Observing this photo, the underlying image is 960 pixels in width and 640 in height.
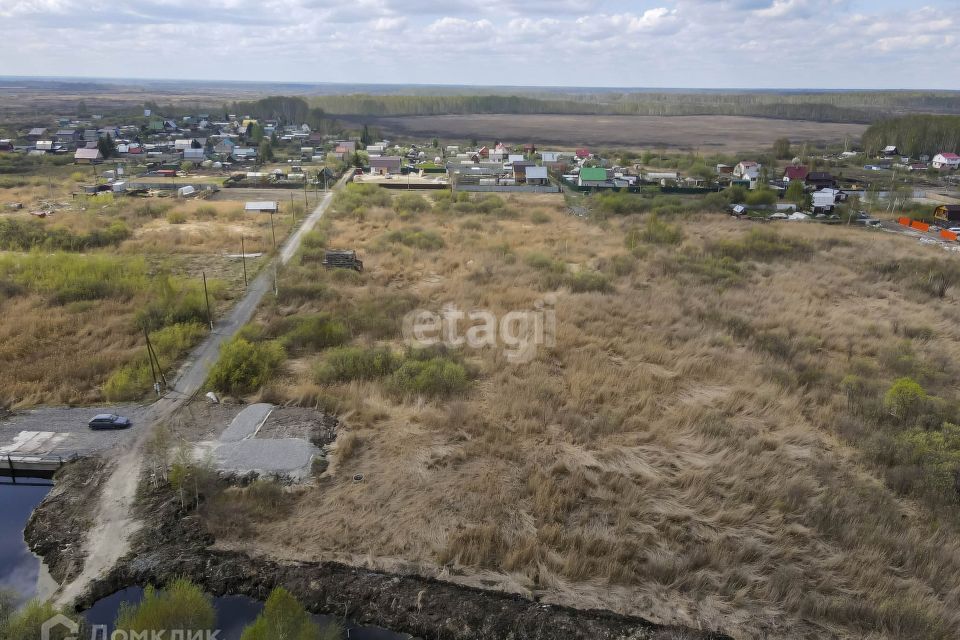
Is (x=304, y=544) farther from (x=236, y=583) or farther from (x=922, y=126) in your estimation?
(x=922, y=126)

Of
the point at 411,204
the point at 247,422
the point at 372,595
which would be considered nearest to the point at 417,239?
the point at 411,204

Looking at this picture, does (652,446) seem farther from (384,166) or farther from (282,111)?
(282,111)

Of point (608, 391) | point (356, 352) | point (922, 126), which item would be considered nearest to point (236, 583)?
point (356, 352)

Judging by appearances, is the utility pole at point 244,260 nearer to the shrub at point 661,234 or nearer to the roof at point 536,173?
the shrub at point 661,234

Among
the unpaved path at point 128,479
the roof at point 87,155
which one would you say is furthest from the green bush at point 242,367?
the roof at point 87,155

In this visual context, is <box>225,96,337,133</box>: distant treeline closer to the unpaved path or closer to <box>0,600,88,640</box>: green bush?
the unpaved path

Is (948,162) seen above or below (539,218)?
above
